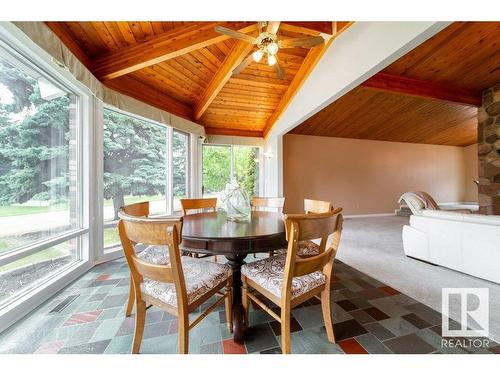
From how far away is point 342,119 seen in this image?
5309mm

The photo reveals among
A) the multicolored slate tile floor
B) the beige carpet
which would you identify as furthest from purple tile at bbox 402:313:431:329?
the beige carpet

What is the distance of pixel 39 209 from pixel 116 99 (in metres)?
1.64

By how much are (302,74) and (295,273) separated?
3580 millimetres

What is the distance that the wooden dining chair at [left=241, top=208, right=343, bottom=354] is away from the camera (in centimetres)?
104

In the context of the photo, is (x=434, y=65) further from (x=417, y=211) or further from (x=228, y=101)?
(x=228, y=101)

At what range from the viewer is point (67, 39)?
2.07 metres

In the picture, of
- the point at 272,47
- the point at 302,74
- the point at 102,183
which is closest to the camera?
the point at 272,47

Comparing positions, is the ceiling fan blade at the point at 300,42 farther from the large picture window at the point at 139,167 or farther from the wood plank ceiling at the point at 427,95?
the large picture window at the point at 139,167

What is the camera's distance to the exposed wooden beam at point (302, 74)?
9.79 ft

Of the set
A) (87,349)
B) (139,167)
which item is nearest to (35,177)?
(139,167)

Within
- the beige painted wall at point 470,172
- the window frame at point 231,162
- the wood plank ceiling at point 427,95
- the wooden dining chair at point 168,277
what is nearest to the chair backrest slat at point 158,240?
the wooden dining chair at point 168,277

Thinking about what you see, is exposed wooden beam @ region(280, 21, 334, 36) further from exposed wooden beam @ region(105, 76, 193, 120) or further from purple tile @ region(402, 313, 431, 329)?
purple tile @ region(402, 313, 431, 329)

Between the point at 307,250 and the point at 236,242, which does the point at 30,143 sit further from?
the point at 307,250

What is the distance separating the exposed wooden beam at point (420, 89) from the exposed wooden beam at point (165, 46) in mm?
2717
